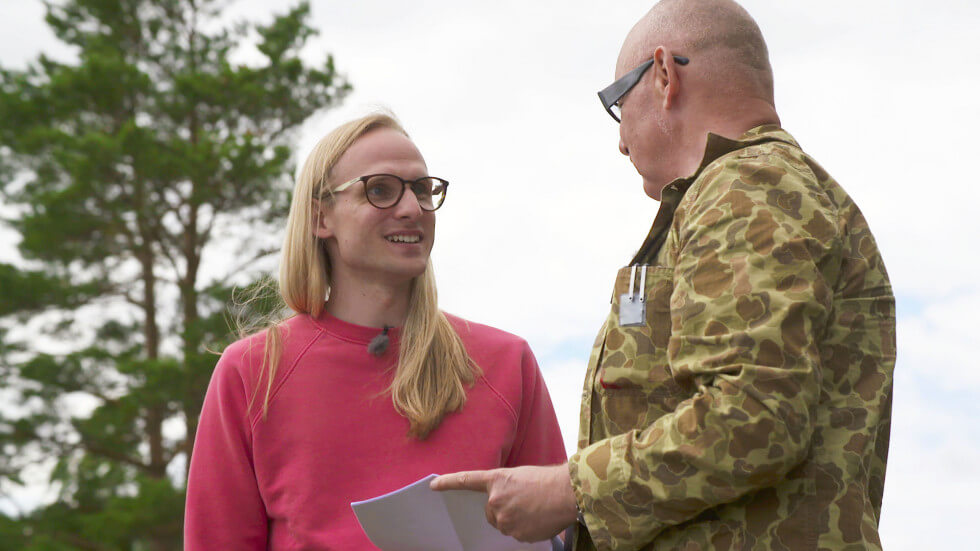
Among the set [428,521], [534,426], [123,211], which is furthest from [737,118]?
[123,211]

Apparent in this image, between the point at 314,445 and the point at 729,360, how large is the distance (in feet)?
4.57

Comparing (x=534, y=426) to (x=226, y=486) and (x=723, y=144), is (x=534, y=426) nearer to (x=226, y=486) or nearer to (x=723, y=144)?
(x=226, y=486)

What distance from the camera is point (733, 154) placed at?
1979 millimetres

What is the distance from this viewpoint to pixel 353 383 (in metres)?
2.91

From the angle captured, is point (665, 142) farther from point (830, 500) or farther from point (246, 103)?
point (246, 103)

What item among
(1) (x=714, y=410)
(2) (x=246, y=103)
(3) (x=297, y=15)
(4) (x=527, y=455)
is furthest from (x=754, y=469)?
(3) (x=297, y=15)

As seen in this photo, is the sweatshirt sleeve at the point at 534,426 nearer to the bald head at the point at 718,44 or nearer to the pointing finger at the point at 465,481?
the pointing finger at the point at 465,481

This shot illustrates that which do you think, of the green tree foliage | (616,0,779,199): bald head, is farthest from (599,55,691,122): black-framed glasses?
the green tree foliage

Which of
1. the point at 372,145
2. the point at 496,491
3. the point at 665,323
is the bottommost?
the point at 496,491

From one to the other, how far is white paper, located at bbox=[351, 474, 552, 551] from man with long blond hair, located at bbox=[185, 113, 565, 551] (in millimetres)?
425

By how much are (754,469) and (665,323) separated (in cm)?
36

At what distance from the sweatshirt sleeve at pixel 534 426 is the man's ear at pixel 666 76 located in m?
1.16

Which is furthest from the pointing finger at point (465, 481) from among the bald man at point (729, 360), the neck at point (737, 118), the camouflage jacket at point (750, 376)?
the neck at point (737, 118)

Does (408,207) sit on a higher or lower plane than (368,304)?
higher
